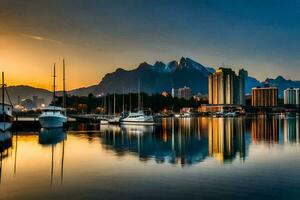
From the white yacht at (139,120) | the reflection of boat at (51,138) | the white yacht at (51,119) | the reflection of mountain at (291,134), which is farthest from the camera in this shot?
the white yacht at (139,120)

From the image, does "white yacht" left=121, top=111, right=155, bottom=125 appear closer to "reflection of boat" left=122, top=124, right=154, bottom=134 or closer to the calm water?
"reflection of boat" left=122, top=124, right=154, bottom=134

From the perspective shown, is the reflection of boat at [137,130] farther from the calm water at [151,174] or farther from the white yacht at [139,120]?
the calm water at [151,174]

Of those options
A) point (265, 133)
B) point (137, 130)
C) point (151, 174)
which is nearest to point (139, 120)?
point (137, 130)

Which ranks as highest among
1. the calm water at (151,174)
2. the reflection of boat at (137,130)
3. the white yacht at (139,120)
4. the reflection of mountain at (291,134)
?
the white yacht at (139,120)

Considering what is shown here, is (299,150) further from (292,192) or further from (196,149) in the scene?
(292,192)

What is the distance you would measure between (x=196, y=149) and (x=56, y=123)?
138ft

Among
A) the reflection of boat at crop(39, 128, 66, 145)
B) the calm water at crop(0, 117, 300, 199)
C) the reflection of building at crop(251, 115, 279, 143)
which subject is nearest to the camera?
the calm water at crop(0, 117, 300, 199)

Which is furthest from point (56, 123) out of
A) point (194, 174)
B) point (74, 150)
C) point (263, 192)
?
point (263, 192)

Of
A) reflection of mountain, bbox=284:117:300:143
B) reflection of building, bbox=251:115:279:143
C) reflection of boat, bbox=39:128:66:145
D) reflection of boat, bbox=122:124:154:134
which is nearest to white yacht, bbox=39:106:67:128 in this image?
reflection of boat, bbox=39:128:66:145

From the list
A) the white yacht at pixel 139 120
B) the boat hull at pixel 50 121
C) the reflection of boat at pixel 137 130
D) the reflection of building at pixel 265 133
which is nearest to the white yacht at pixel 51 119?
the boat hull at pixel 50 121

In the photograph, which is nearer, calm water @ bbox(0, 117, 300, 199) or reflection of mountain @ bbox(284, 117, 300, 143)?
calm water @ bbox(0, 117, 300, 199)

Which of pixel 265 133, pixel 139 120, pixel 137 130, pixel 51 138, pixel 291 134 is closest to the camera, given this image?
pixel 51 138

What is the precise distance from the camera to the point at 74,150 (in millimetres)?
37906

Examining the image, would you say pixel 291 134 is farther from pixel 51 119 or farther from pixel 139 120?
pixel 51 119
